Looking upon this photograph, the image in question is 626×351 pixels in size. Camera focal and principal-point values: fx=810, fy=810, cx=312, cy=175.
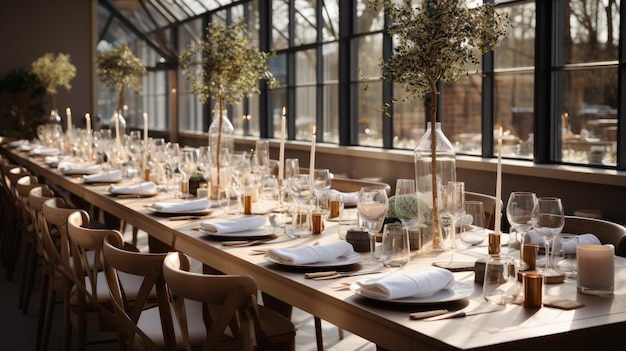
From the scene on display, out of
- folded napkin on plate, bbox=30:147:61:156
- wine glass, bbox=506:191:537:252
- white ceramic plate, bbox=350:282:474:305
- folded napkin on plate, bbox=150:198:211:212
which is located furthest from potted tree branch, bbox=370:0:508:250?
folded napkin on plate, bbox=30:147:61:156

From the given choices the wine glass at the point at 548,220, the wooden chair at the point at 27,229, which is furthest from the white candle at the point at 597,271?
the wooden chair at the point at 27,229

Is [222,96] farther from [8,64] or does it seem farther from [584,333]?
[8,64]

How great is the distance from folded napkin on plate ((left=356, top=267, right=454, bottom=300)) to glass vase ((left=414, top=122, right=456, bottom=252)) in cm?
84

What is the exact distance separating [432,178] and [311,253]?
0.79 m

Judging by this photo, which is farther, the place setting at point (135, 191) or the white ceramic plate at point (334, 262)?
the place setting at point (135, 191)

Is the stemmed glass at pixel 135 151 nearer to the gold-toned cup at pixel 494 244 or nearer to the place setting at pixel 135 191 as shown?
the place setting at pixel 135 191

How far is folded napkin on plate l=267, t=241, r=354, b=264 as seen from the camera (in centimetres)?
256

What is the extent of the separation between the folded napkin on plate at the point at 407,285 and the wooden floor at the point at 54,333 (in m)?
2.41

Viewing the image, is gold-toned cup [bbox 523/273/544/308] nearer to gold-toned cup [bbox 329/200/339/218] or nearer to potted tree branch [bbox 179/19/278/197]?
gold-toned cup [bbox 329/200/339/218]

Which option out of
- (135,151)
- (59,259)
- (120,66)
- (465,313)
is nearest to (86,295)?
(59,259)

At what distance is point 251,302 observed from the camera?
6.67 ft

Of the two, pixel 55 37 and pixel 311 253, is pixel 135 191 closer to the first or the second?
pixel 311 253

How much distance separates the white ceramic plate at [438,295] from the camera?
2080mm

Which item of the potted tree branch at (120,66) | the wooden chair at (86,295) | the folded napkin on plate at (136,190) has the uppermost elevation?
the potted tree branch at (120,66)
